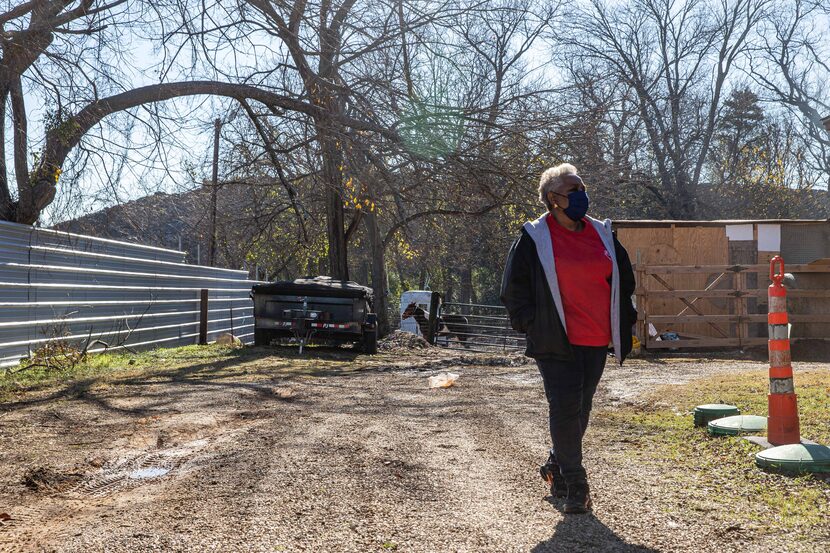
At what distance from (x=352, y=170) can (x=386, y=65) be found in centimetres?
186

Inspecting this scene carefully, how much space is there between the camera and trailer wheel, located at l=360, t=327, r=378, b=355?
19.1 metres

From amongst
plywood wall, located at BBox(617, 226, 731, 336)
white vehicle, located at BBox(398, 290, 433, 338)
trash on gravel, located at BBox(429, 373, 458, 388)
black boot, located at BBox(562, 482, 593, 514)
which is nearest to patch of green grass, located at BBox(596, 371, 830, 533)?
black boot, located at BBox(562, 482, 593, 514)

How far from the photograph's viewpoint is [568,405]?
4609mm

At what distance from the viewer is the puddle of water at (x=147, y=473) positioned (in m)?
5.62

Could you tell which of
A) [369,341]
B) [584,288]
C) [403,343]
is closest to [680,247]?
[369,341]

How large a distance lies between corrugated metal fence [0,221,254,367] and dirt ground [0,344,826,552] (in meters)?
3.70

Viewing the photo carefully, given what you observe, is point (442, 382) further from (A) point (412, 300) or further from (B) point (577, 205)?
(A) point (412, 300)

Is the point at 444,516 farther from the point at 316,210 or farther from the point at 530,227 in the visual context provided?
the point at 316,210

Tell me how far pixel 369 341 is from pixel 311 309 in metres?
1.69

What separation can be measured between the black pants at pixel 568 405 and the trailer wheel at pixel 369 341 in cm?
1446

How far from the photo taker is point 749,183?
41.8 meters

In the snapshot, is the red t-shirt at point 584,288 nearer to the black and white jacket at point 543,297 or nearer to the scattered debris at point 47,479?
the black and white jacket at point 543,297

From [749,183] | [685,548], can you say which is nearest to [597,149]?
[685,548]

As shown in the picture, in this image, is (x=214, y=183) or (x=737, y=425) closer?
(x=737, y=425)
